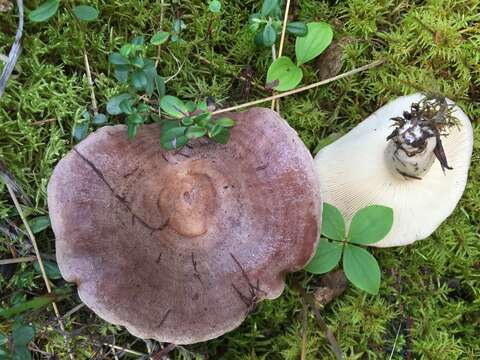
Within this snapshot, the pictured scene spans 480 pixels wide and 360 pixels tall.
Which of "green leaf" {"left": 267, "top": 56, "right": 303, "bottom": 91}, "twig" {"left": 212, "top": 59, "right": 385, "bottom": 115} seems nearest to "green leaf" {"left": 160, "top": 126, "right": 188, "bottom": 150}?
"twig" {"left": 212, "top": 59, "right": 385, "bottom": 115}

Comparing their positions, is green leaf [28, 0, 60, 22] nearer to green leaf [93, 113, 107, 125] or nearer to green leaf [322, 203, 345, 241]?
green leaf [93, 113, 107, 125]

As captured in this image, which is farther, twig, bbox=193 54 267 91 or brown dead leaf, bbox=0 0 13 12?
twig, bbox=193 54 267 91

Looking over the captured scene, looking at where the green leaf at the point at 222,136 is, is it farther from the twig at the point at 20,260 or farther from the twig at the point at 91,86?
the twig at the point at 20,260

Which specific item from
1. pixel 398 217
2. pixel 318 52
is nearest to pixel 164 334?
pixel 398 217

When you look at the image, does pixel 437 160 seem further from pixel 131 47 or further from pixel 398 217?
pixel 131 47

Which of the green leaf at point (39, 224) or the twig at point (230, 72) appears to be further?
the twig at point (230, 72)

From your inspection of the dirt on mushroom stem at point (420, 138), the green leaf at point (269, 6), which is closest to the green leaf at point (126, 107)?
the green leaf at point (269, 6)
